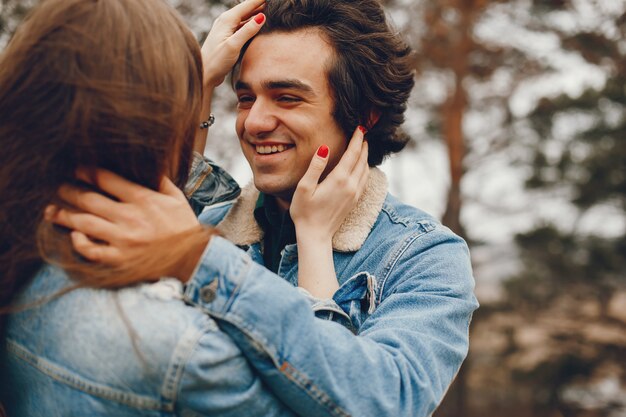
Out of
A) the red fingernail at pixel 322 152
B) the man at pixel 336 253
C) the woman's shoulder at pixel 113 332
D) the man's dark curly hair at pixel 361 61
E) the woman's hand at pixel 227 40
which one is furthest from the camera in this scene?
the man's dark curly hair at pixel 361 61

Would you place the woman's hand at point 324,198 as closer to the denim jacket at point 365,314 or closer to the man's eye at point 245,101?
the denim jacket at point 365,314

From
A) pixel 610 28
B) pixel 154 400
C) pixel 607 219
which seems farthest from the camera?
pixel 607 219

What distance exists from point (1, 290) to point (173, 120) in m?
0.50

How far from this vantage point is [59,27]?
1.43 meters

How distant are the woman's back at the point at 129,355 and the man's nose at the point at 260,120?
48.2 inches

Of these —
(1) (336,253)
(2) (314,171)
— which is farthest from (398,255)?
(2) (314,171)

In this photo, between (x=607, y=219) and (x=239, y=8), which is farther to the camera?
(x=607, y=219)

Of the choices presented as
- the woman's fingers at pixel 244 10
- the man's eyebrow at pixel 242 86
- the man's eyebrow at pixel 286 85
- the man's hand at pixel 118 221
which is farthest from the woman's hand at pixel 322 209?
the man's hand at pixel 118 221

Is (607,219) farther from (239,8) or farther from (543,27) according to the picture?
(239,8)

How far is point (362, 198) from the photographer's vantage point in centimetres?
251

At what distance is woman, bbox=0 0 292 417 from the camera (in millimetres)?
1395

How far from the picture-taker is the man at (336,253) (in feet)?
4.87

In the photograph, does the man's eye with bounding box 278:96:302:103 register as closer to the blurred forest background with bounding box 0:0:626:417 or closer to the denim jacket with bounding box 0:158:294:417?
the denim jacket with bounding box 0:158:294:417

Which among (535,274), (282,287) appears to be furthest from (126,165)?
(535,274)
